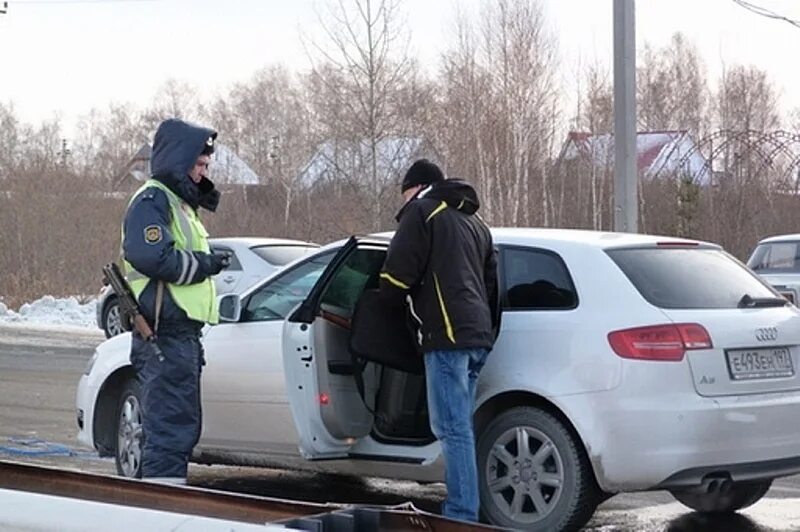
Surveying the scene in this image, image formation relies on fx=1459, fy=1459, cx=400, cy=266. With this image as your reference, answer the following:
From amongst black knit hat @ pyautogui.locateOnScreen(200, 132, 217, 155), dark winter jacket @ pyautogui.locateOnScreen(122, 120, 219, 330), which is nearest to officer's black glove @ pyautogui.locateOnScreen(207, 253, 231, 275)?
dark winter jacket @ pyautogui.locateOnScreen(122, 120, 219, 330)

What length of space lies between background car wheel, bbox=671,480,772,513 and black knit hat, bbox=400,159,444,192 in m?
2.31

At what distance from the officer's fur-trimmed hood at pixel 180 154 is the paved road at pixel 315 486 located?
2.66m

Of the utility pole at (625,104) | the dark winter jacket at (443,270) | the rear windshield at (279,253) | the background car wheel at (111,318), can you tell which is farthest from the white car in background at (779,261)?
the dark winter jacket at (443,270)

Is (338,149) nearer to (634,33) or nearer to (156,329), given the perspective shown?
(634,33)

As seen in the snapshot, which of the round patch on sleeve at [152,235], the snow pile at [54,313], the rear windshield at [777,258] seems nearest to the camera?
the round patch on sleeve at [152,235]

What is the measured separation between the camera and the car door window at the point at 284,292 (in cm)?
836

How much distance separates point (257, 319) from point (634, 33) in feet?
28.5

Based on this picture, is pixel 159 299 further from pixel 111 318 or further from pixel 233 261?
pixel 111 318

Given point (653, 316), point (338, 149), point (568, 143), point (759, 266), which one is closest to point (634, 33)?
point (759, 266)

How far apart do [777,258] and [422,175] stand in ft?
36.7

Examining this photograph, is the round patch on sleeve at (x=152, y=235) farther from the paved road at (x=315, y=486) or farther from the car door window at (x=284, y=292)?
the paved road at (x=315, y=486)

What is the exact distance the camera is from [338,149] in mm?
34031

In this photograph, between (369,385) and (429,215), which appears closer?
(429,215)

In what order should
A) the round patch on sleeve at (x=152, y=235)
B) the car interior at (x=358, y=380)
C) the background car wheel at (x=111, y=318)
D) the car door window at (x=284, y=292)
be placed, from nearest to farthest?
the round patch on sleeve at (x=152, y=235)
the car interior at (x=358, y=380)
the car door window at (x=284, y=292)
the background car wheel at (x=111, y=318)
